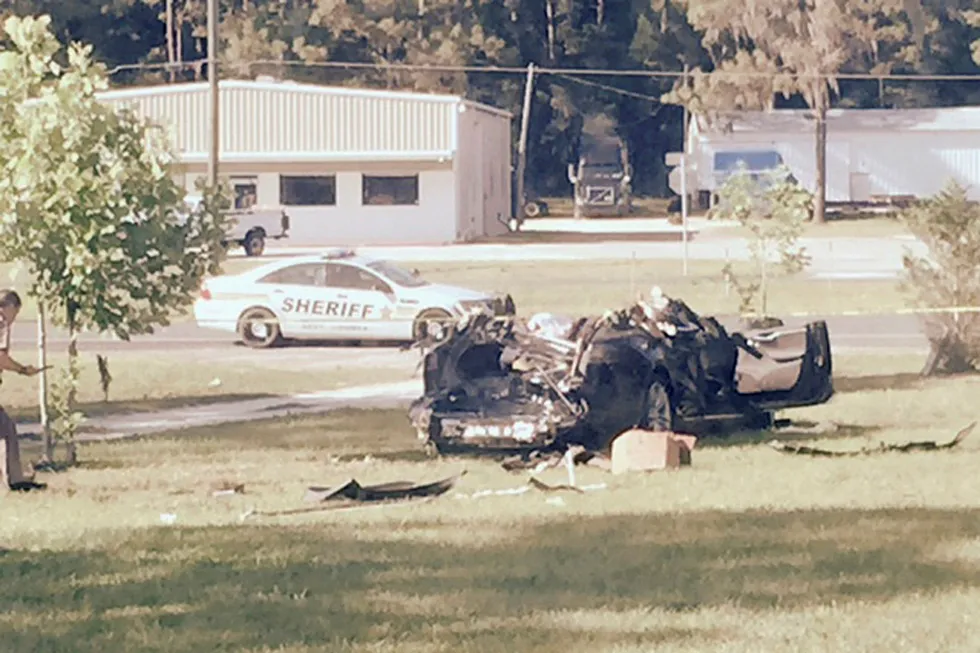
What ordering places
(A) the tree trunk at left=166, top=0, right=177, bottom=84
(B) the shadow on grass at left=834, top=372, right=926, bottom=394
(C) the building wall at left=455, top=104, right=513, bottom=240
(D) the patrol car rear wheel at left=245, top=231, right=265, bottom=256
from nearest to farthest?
(B) the shadow on grass at left=834, top=372, right=926, bottom=394 < (D) the patrol car rear wheel at left=245, top=231, right=265, bottom=256 < (C) the building wall at left=455, top=104, right=513, bottom=240 < (A) the tree trunk at left=166, top=0, right=177, bottom=84

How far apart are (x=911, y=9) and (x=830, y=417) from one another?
51.7 m

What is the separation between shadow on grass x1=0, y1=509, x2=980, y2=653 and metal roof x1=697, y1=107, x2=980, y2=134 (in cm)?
5981

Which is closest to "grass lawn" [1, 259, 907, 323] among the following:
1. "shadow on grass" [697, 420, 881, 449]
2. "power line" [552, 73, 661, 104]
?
"shadow on grass" [697, 420, 881, 449]

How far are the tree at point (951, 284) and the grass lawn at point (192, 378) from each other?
6.67 meters

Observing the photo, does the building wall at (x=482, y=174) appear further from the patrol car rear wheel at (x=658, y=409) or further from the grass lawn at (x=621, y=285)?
the patrol car rear wheel at (x=658, y=409)

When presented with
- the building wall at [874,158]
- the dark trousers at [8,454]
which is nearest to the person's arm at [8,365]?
the dark trousers at [8,454]

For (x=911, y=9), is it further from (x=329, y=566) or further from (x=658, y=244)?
(x=329, y=566)

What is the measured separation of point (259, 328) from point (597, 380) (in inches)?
554

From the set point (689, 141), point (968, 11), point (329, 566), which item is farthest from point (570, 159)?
point (329, 566)

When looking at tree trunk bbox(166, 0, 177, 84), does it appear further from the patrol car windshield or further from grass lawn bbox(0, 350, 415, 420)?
grass lawn bbox(0, 350, 415, 420)

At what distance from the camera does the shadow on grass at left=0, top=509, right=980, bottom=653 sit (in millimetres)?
7621

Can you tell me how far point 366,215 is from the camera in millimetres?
56906

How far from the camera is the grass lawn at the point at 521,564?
758 cm

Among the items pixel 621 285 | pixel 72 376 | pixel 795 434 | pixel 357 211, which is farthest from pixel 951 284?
→ pixel 357 211
